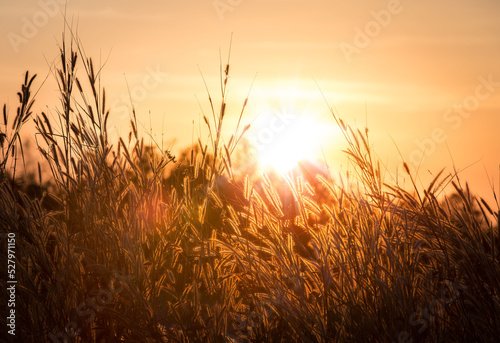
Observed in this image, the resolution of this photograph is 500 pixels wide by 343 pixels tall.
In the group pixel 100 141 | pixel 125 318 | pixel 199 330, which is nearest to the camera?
pixel 125 318

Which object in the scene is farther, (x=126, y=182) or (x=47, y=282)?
(x=126, y=182)

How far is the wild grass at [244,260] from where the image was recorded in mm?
2186

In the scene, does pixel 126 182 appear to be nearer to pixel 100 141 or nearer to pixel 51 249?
pixel 100 141

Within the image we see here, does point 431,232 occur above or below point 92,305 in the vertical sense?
above

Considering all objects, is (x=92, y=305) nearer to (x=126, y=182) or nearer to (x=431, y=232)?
(x=126, y=182)

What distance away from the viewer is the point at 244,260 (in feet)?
8.11

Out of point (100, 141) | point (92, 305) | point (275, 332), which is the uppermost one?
point (100, 141)

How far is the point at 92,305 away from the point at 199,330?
0.50m

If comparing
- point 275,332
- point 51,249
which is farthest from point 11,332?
point 275,332

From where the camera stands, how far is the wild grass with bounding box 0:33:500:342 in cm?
219

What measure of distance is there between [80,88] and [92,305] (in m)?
1.12

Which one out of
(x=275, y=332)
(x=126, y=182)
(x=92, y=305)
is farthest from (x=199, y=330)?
(x=126, y=182)

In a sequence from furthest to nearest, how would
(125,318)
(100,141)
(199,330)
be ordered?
1. (100,141)
2. (199,330)
3. (125,318)

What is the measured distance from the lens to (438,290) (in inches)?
92.0
